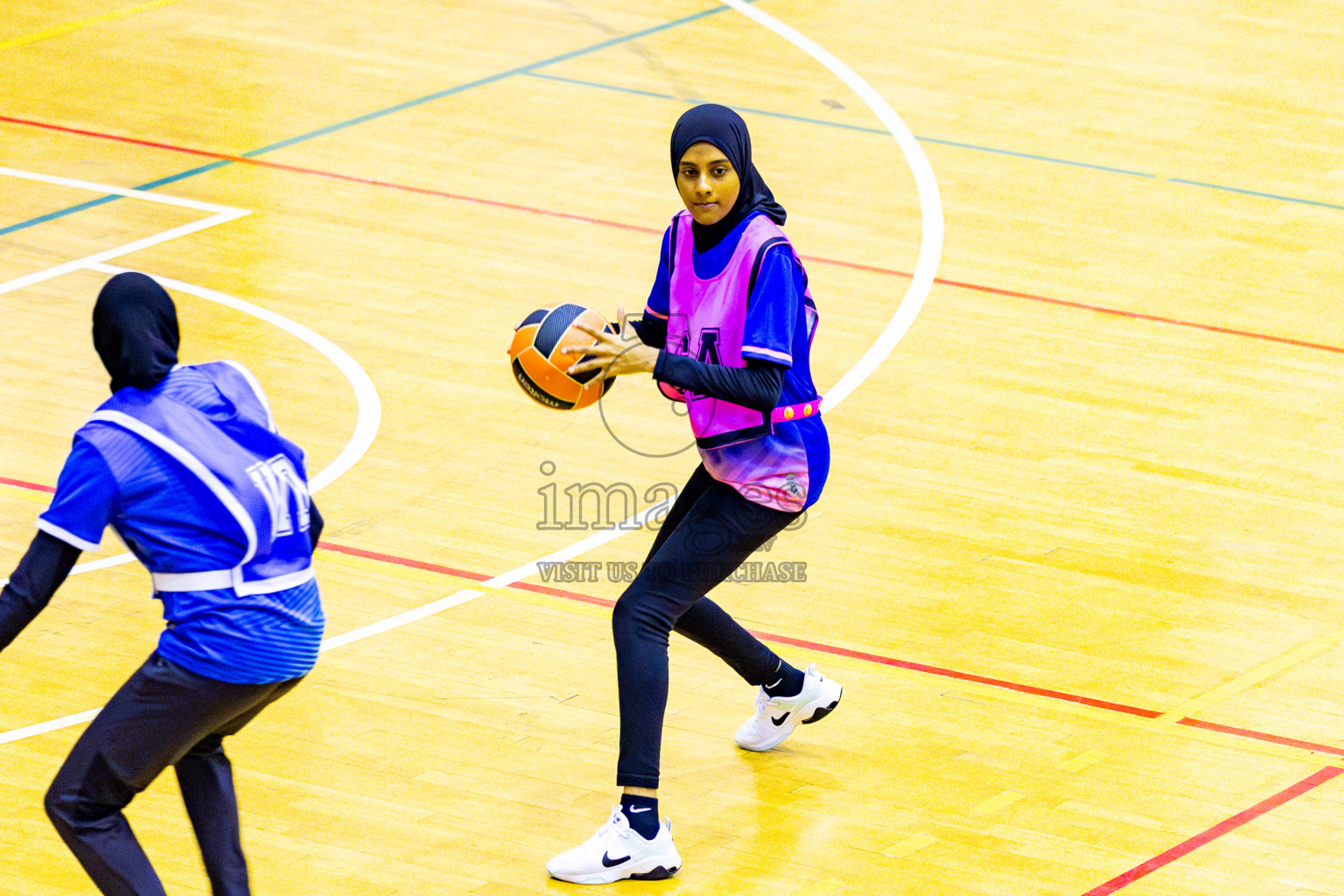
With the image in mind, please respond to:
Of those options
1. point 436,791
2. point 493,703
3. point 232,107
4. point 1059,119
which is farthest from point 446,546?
point 1059,119

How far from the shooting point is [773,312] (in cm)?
555

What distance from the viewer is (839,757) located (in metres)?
6.50

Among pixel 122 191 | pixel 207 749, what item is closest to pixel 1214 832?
pixel 207 749

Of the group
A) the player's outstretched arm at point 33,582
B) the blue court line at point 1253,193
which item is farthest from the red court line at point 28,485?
the blue court line at point 1253,193

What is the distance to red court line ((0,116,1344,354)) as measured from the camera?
10156 mm

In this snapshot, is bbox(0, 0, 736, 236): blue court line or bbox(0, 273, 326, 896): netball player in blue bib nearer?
bbox(0, 273, 326, 896): netball player in blue bib

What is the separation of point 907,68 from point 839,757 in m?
8.71

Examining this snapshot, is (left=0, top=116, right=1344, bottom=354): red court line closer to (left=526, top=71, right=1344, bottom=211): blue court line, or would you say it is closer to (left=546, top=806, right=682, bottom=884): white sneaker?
(left=526, top=71, right=1344, bottom=211): blue court line

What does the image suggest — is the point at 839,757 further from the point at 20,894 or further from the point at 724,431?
the point at 20,894

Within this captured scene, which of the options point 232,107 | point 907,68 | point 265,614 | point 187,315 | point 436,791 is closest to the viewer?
point 265,614

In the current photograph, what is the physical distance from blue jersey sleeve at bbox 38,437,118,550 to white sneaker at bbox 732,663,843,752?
8.36 feet

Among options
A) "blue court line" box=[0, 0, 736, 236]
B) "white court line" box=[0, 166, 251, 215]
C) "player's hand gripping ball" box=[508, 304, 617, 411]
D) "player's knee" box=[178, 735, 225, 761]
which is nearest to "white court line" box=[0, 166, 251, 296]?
"white court line" box=[0, 166, 251, 215]

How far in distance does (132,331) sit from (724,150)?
1.78 meters

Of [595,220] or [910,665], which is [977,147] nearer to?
[595,220]
